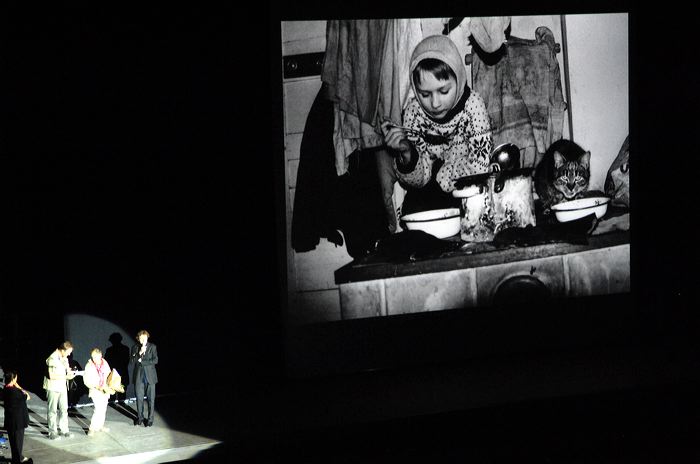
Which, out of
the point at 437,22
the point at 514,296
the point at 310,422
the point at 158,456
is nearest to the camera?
the point at 158,456

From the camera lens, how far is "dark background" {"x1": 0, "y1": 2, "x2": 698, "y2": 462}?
1603 centimetres

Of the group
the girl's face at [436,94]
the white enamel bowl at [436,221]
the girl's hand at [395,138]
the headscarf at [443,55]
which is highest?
the headscarf at [443,55]

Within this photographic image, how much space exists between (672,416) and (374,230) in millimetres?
5818

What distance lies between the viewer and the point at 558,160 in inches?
751

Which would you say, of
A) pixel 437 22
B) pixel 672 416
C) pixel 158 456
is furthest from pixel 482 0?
pixel 158 456

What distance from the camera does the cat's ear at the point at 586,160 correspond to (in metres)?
19.3

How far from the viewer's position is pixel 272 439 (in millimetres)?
14906

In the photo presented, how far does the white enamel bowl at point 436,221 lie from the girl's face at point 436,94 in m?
1.71

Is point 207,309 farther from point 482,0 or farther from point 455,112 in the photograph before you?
point 482,0

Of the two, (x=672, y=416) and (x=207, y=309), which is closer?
(x=672, y=416)

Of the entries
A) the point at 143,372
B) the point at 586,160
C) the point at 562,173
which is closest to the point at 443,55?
the point at 562,173

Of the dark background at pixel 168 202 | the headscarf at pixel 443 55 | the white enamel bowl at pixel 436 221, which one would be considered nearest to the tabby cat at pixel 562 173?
the white enamel bowl at pixel 436 221

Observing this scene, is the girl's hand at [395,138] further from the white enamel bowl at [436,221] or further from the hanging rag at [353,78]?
the white enamel bowl at [436,221]

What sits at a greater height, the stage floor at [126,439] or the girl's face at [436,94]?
the girl's face at [436,94]
